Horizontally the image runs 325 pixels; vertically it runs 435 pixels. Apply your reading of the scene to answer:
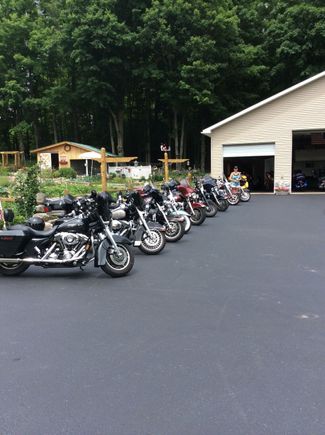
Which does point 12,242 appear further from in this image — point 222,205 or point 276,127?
point 276,127

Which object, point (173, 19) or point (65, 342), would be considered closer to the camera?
point (65, 342)

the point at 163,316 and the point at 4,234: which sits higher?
the point at 4,234

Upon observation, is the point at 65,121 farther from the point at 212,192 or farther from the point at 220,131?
the point at 212,192

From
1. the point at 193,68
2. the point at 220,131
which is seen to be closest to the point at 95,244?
the point at 220,131

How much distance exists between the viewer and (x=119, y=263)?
6164 mm

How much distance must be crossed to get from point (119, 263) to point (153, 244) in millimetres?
1759

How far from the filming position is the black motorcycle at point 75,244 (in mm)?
6059

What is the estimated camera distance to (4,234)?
20.1 feet

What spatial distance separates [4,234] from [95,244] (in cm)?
130

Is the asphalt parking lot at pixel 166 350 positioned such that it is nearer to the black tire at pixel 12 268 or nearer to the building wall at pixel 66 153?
the black tire at pixel 12 268

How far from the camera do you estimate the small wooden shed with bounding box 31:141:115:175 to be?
3241cm

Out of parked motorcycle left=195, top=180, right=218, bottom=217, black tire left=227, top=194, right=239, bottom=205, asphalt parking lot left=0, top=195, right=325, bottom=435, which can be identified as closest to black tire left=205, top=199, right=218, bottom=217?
parked motorcycle left=195, top=180, right=218, bottom=217

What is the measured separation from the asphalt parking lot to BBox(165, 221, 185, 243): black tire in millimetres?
2093

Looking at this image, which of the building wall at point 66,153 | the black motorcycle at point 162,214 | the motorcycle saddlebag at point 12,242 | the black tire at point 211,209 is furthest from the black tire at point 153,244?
the building wall at point 66,153
